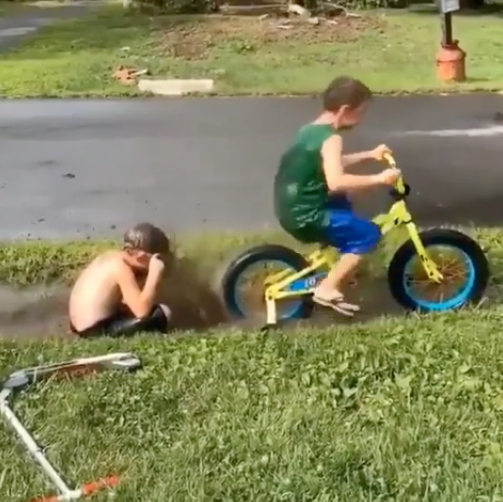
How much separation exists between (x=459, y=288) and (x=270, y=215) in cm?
270

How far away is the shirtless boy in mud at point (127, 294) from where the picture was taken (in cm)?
524

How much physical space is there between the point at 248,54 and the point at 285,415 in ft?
52.7

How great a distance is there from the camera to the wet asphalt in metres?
8.19

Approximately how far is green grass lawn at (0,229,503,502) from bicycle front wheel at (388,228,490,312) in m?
0.27

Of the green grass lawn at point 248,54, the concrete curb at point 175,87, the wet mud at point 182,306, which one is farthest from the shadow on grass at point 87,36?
the wet mud at point 182,306

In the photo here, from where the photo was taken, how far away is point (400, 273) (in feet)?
18.3

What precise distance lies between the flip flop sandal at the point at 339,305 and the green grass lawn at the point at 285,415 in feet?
0.61

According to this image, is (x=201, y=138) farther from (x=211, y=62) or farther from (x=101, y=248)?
(x=211, y=62)

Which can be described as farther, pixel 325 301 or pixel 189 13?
pixel 189 13

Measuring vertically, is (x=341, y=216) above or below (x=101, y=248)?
above

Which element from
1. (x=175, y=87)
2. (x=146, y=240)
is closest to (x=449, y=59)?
(x=175, y=87)

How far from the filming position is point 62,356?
4.83m

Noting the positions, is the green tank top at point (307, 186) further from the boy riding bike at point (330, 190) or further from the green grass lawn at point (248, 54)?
the green grass lawn at point (248, 54)

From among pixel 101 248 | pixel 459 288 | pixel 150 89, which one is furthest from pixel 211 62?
pixel 459 288
